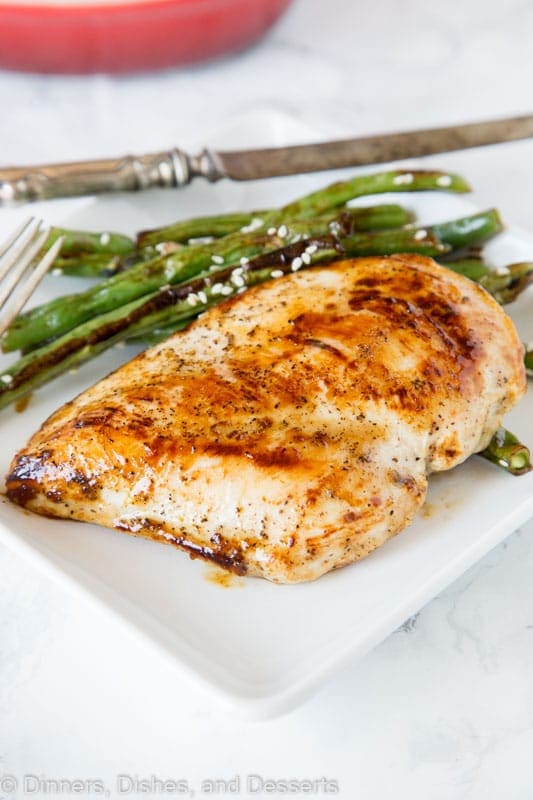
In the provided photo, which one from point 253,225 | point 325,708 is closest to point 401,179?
point 253,225

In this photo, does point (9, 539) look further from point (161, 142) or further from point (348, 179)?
point (161, 142)

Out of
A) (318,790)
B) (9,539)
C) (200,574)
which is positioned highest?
(9,539)

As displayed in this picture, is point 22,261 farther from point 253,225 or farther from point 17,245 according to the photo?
point 253,225

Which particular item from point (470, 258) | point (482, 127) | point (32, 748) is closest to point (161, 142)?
point (482, 127)

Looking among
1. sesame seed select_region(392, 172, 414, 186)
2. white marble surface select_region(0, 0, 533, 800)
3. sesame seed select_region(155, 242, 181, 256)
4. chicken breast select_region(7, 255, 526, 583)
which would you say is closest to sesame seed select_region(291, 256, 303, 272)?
chicken breast select_region(7, 255, 526, 583)

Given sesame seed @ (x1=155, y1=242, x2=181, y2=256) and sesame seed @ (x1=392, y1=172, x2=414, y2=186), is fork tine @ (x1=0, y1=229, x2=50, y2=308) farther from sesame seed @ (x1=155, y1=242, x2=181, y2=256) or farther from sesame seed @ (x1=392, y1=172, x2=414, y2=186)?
sesame seed @ (x1=392, y1=172, x2=414, y2=186)

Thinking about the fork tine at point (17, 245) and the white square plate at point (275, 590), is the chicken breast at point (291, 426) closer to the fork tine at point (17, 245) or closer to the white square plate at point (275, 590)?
the white square plate at point (275, 590)

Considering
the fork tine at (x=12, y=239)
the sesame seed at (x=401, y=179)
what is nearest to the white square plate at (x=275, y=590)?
the fork tine at (x=12, y=239)
